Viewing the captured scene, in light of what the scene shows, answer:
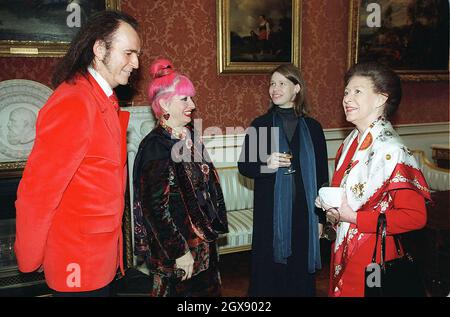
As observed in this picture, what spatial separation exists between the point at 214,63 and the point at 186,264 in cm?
268

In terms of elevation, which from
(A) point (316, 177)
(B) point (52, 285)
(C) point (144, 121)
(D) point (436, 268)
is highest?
(C) point (144, 121)

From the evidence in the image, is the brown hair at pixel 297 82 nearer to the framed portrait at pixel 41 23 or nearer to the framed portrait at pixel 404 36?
the framed portrait at pixel 41 23

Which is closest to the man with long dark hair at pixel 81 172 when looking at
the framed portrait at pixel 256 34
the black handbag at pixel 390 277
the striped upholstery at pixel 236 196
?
A: the black handbag at pixel 390 277

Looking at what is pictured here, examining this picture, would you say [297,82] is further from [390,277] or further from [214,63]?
[214,63]

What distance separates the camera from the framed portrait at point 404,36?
466 cm

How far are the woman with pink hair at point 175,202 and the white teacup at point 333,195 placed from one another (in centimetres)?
58

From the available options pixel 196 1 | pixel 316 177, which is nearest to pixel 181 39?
pixel 196 1

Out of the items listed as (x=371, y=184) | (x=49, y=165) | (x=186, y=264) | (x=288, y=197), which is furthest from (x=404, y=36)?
(x=49, y=165)

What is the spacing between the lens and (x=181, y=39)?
3.87 metres

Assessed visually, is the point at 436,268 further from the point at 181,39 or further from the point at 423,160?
the point at 181,39

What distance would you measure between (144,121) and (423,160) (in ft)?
12.2
